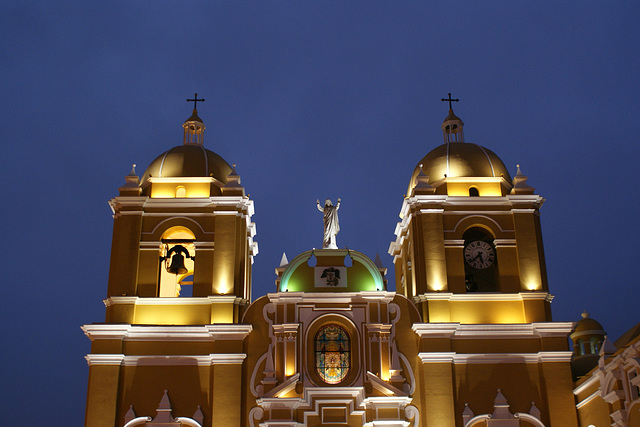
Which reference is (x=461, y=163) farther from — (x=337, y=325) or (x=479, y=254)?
(x=337, y=325)

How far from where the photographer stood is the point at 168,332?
24203 millimetres

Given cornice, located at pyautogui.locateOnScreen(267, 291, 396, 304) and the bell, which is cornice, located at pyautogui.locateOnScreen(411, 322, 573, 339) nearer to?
cornice, located at pyautogui.locateOnScreen(267, 291, 396, 304)

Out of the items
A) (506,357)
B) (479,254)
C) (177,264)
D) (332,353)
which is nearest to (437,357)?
(506,357)

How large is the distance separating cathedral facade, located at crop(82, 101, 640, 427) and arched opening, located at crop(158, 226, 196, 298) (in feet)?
0.33

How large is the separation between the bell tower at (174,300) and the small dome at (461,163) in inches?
260

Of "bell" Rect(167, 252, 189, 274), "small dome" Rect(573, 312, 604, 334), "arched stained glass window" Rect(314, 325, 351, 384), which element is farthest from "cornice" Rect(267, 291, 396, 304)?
"small dome" Rect(573, 312, 604, 334)

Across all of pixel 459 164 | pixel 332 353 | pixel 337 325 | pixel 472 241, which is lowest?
pixel 332 353

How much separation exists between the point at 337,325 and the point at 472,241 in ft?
18.5

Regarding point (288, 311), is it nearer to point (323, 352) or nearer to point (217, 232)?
point (323, 352)

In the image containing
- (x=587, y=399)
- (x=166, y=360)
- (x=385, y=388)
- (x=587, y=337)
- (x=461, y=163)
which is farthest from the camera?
(x=587, y=337)

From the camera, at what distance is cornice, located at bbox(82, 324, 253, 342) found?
24.0m

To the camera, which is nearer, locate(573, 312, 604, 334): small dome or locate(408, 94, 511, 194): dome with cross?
locate(408, 94, 511, 194): dome with cross

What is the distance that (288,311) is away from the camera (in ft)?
80.7

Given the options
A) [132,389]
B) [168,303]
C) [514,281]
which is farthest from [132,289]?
[514,281]
